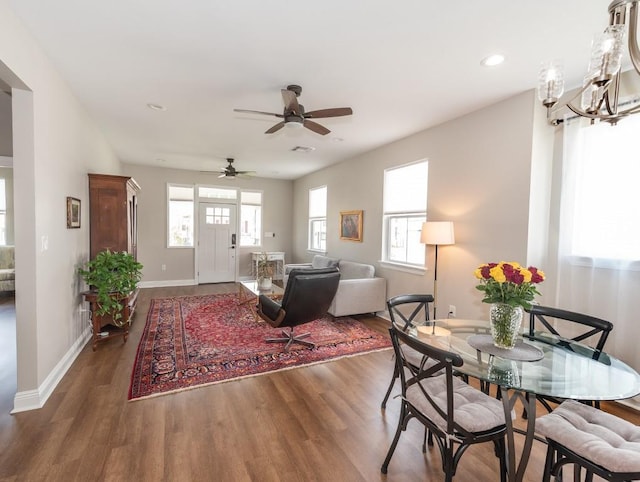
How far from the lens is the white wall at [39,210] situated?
212 centimetres

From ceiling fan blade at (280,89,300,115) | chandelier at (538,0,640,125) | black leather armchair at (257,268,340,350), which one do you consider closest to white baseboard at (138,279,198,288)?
black leather armchair at (257,268,340,350)

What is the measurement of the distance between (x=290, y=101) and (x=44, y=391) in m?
2.99

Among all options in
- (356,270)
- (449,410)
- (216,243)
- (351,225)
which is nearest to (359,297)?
(356,270)

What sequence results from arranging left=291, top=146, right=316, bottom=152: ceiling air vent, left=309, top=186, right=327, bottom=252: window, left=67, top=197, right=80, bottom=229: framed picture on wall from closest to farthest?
left=67, top=197, right=80, bottom=229: framed picture on wall < left=291, top=146, right=316, bottom=152: ceiling air vent < left=309, top=186, right=327, bottom=252: window

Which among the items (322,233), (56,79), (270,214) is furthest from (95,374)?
(270,214)

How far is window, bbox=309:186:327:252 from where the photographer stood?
6.82m

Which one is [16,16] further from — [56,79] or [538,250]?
[538,250]

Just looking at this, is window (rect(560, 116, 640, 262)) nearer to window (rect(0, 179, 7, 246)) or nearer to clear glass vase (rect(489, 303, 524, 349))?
clear glass vase (rect(489, 303, 524, 349))

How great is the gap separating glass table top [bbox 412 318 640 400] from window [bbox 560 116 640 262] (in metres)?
1.08

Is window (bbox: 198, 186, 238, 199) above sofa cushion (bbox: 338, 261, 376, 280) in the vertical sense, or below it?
above

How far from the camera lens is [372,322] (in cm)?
445

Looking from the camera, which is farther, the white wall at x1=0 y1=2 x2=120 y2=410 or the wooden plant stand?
the wooden plant stand

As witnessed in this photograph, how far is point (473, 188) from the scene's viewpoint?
3.35 metres

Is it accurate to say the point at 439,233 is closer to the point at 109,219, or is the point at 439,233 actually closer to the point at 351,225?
the point at 351,225
